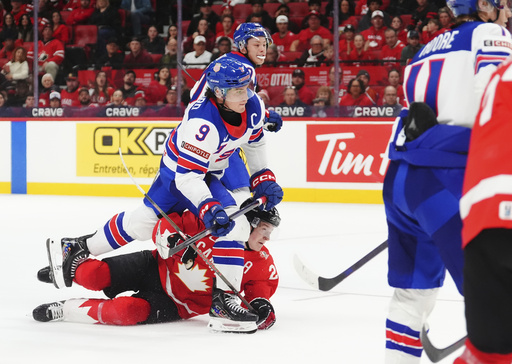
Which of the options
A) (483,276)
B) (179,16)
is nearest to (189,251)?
(483,276)

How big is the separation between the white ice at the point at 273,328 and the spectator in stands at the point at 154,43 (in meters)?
3.73

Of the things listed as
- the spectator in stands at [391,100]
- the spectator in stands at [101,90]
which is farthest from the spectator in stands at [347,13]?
the spectator in stands at [101,90]

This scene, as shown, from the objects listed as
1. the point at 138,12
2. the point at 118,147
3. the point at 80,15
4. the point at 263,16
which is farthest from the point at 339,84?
the point at 80,15

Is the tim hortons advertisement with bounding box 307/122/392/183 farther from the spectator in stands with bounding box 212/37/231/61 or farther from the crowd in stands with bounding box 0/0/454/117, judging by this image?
the spectator in stands with bounding box 212/37/231/61

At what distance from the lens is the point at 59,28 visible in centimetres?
961

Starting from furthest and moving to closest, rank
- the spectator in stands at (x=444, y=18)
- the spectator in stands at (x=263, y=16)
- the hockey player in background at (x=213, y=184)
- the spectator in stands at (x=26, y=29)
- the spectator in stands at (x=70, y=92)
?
the spectator in stands at (x=26, y=29)
the spectator in stands at (x=70, y=92)
the spectator in stands at (x=263, y=16)
the spectator in stands at (x=444, y=18)
the hockey player in background at (x=213, y=184)

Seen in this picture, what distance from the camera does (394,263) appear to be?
2.12 m

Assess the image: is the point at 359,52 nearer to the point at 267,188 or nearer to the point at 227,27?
the point at 227,27

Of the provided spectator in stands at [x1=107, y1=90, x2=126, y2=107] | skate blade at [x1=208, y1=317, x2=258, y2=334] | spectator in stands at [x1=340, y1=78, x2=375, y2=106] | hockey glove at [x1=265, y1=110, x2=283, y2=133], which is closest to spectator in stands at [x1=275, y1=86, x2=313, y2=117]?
spectator in stands at [x1=340, y1=78, x2=375, y2=106]

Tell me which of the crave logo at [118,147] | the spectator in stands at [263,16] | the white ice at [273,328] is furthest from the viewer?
the spectator in stands at [263,16]

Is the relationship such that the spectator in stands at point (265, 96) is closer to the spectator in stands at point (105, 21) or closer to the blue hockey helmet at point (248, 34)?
the spectator in stands at point (105, 21)

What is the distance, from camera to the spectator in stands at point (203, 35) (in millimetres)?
8582

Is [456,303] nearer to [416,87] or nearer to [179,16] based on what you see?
[416,87]

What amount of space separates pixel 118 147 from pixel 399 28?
3122 millimetres
